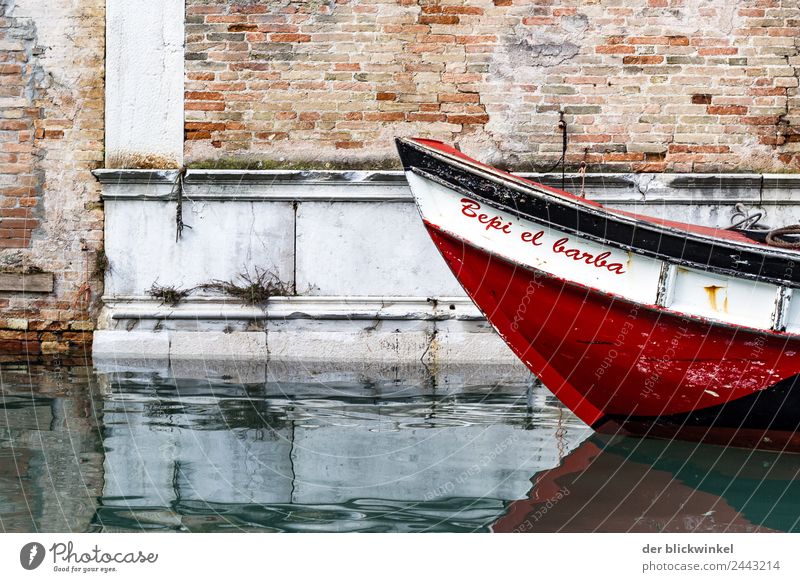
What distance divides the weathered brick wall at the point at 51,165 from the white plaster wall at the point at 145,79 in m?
0.12

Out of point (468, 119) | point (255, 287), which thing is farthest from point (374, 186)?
point (255, 287)

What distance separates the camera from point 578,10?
7.05 meters

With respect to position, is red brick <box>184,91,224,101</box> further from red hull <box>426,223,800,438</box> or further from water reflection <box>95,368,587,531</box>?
red hull <box>426,223,800,438</box>

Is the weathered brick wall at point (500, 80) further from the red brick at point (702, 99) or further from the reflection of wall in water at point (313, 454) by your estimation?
the reflection of wall in water at point (313, 454)

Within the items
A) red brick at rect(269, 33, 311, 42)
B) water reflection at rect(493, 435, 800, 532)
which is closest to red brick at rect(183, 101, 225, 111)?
red brick at rect(269, 33, 311, 42)

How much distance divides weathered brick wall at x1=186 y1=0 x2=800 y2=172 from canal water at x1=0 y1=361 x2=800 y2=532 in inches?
74.8

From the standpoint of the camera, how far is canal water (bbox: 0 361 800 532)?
3.72 metres

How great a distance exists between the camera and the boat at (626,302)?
15.3 feet

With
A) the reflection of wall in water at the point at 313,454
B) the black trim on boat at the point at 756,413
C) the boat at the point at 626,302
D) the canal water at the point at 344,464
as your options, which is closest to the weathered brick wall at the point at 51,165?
the canal water at the point at 344,464

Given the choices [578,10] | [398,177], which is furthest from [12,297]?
[578,10]

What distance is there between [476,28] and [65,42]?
298 centimetres

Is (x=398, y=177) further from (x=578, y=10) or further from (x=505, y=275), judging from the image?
(x=505, y=275)

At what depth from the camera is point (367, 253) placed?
7.10 metres

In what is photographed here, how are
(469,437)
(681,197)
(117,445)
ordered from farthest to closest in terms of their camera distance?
(681,197) → (469,437) → (117,445)
